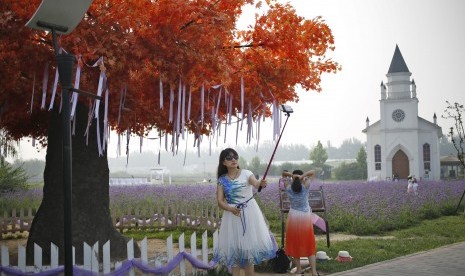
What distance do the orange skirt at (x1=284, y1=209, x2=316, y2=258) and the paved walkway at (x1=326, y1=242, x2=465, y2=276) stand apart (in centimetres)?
68

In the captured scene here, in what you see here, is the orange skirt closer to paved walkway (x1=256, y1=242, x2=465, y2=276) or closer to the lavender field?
paved walkway (x1=256, y1=242, x2=465, y2=276)

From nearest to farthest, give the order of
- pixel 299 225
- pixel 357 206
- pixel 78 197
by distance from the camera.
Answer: pixel 299 225 < pixel 78 197 < pixel 357 206

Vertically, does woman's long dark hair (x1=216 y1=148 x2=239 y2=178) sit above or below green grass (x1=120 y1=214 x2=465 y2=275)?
above

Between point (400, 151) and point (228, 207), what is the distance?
64.7m

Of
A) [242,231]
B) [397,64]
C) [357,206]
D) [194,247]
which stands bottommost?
[357,206]

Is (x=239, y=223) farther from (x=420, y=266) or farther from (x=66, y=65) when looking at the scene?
(x=420, y=266)

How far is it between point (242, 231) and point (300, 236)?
1.74 meters

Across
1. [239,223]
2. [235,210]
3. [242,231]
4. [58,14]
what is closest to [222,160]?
[235,210]

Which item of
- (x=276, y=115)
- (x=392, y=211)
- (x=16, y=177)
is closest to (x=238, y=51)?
(x=276, y=115)

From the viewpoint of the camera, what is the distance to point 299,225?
862cm

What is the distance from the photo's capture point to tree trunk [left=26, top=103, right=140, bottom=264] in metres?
9.74

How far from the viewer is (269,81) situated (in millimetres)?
9695

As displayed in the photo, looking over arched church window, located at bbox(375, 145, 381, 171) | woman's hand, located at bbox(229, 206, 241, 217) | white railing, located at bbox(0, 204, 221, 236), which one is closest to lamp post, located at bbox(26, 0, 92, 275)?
woman's hand, located at bbox(229, 206, 241, 217)

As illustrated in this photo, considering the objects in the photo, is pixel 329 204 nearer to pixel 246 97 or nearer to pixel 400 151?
pixel 246 97
